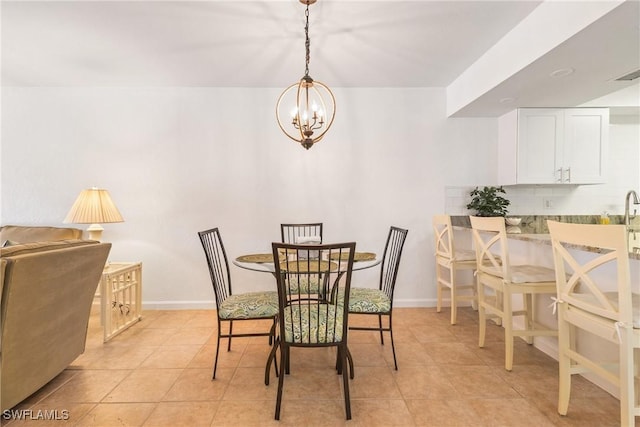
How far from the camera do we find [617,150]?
3748 millimetres

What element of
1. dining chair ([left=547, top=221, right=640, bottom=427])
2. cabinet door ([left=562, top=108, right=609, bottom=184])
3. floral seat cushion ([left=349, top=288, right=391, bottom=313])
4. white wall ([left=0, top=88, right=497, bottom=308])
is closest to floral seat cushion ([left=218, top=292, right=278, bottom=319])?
floral seat cushion ([left=349, top=288, right=391, bottom=313])

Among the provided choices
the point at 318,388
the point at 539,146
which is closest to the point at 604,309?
the point at 318,388

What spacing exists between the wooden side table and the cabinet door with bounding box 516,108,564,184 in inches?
156

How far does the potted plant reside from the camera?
3500mm

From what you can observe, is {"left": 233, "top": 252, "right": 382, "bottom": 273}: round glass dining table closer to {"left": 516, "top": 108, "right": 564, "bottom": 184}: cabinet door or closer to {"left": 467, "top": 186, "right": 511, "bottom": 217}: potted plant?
{"left": 467, "top": 186, "right": 511, "bottom": 217}: potted plant

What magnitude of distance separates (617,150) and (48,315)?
215 inches

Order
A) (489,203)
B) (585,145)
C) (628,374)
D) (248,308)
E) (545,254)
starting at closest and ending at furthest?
(628,374), (248,308), (545,254), (585,145), (489,203)

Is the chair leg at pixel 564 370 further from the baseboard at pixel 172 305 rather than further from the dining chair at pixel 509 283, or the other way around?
the baseboard at pixel 172 305

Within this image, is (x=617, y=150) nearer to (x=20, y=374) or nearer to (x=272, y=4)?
(x=272, y=4)

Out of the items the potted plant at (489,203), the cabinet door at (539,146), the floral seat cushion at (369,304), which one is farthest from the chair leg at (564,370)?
the cabinet door at (539,146)

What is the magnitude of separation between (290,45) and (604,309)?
2672 mm

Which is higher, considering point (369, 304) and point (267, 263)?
point (267, 263)

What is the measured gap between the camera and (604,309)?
1.49 meters

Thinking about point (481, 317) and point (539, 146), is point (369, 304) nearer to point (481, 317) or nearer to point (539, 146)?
point (481, 317)
